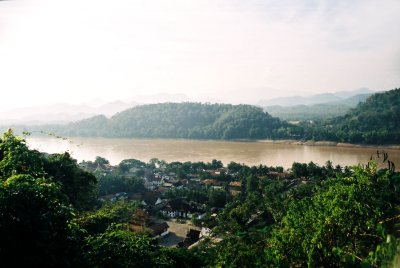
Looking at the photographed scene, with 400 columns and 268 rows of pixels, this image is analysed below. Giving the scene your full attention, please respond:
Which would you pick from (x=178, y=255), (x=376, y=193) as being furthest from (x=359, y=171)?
(x=178, y=255)

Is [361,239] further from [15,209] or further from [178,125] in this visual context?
[178,125]

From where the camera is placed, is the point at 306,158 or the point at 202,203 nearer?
the point at 202,203

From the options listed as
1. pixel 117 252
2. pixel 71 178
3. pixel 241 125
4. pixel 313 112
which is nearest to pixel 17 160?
pixel 117 252

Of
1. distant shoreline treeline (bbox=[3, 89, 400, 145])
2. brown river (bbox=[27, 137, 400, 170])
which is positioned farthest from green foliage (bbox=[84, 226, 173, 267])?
distant shoreline treeline (bbox=[3, 89, 400, 145])

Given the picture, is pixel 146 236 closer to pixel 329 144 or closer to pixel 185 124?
pixel 329 144

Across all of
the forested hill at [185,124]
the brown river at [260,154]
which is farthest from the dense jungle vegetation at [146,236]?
the forested hill at [185,124]

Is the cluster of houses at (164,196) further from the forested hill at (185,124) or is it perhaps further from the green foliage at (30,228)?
the forested hill at (185,124)
